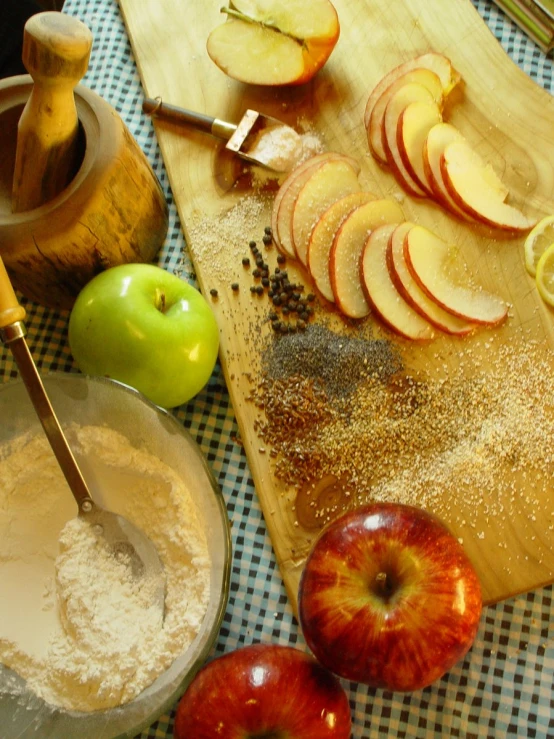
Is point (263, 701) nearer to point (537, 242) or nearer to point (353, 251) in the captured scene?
point (353, 251)

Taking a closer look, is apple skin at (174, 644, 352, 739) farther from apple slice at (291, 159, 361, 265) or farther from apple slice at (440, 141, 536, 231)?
apple slice at (440, 141, 536, 231)

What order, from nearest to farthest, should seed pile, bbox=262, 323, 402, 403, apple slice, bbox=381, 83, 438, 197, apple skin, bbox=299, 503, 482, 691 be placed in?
apple skin, bbox=299, 503, 482, 691 → seed pile, bbox=262, 323, 402, 403 → apple slice, bbox=381, 83, 438, 197

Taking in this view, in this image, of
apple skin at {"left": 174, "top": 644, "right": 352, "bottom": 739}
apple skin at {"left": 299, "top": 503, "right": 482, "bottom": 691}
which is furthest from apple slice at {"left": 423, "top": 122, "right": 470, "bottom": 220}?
apple skin at {"left": 174, "top": 644, "right": 352, "bottom": 739}

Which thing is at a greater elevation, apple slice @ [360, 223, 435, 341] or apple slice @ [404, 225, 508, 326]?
apple slice @ [404, 225, 508, 326]

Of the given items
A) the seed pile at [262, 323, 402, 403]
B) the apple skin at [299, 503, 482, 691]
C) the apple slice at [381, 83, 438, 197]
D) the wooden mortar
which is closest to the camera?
the apple skin at [299, 503, 482, 691]

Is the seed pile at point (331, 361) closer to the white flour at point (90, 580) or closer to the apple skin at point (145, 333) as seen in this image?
the apple skin at point (145, 333)

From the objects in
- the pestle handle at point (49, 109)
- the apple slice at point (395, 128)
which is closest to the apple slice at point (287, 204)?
the apple slice at point (395, 128)

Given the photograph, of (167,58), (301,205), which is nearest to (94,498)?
(301,205)
